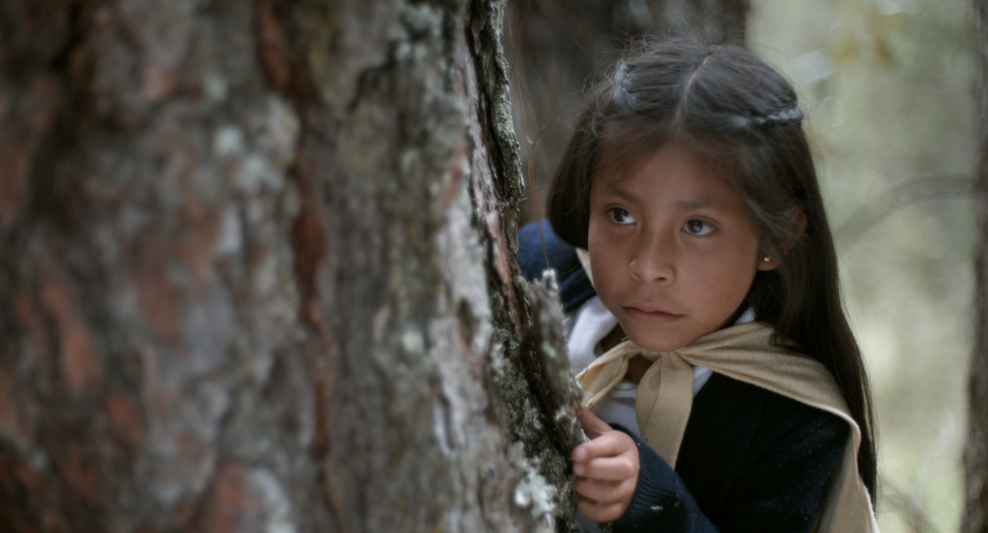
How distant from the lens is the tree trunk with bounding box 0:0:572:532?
0.46m

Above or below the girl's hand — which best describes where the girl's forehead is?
above

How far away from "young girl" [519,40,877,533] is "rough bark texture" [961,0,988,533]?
295 millimetres

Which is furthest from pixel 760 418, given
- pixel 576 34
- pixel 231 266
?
pixel 576 34

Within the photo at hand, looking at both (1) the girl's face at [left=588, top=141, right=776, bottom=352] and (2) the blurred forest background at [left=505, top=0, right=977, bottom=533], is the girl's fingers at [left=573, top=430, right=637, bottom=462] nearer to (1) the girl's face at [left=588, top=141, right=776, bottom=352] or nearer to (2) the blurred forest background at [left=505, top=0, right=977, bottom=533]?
(1) the girl's face at [left=588, top=141, right=776, bottom=352]

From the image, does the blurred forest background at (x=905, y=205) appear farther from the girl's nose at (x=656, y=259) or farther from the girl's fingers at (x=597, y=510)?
the girl's fingers at (x=597, y=510)

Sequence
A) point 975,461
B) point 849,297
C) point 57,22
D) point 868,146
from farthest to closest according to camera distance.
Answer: point 849,297, point 868,146, point 975,461, point 57,22

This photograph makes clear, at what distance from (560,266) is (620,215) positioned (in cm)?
44

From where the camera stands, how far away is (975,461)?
1.53 meters

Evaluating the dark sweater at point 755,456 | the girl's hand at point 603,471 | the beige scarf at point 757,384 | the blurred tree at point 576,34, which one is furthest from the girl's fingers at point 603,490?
the blurred tree at point 576,34

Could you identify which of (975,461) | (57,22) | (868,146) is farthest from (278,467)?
(868,146)

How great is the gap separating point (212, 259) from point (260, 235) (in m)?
0.04

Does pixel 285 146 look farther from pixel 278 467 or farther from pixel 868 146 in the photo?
pixel 868 146

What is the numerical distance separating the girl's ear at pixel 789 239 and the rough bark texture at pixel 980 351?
525 mm

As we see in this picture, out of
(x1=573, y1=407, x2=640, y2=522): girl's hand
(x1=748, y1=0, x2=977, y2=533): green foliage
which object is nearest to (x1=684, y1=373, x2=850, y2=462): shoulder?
(x1=573, y1=407, x2=640, y2=522): girl's hand
